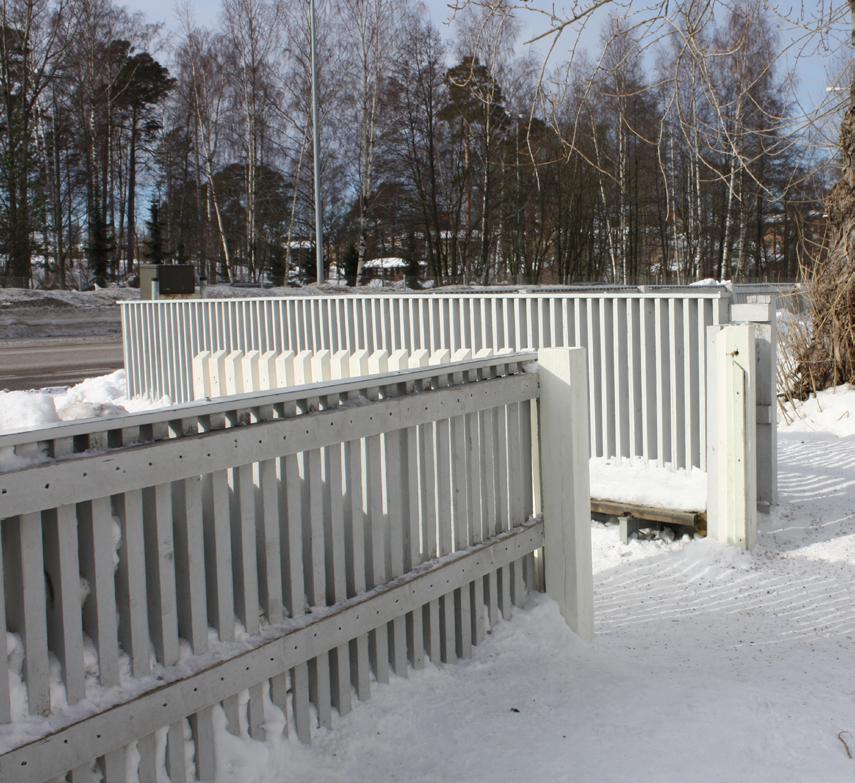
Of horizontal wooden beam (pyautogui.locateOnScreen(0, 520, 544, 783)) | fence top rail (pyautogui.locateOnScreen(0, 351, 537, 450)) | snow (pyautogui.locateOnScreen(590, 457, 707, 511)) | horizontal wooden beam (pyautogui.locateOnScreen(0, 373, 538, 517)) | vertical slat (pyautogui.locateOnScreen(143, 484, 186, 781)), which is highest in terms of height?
fence top rail (pyautogui.locateOnScreen(0, 351, 537, 450))

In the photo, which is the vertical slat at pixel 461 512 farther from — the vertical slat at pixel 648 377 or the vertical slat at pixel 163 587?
the vertical slat at pixel 648 377

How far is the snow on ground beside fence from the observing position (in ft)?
9.29

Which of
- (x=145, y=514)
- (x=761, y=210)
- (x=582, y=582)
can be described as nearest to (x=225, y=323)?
(x=582, y=582)

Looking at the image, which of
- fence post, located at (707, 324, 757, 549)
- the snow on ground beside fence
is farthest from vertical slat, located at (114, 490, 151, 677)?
fence post, located at (707, 324, 757, 549)

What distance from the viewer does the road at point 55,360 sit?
15781mm

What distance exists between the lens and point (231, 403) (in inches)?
104

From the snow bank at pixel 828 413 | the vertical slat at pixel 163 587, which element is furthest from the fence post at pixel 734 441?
the vertical slat at pixel 163 587

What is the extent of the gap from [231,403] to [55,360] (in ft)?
58.6

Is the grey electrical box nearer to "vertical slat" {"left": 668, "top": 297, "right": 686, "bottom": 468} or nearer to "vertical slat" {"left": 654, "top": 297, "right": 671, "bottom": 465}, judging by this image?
"vertical slat" {"left": 654, "top": 297, "right": 671, "bottom": 465}

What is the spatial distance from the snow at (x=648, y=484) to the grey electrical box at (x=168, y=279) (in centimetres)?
1233

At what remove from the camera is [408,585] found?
325 cm

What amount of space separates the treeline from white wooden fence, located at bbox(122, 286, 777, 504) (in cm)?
2418

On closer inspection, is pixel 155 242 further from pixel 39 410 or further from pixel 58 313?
pixel 39 410

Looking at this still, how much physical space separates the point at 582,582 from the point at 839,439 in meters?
5.76
